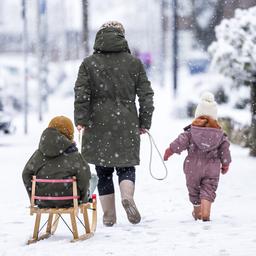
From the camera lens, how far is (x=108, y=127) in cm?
739

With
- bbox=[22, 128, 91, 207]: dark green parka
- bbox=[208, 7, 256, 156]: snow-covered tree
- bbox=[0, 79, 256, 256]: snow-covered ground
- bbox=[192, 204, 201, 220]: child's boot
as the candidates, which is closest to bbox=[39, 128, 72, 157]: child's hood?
bbox=[22, 128, 91, 207]: dark green parka

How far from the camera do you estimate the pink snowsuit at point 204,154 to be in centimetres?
740

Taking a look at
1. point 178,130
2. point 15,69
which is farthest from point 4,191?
point 15,69

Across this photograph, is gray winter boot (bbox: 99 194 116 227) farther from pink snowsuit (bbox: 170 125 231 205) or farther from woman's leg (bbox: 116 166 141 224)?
pink snowsuit (bbox: 170 125 231 205)

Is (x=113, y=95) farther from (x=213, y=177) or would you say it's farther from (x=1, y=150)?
(x=1, y=150)

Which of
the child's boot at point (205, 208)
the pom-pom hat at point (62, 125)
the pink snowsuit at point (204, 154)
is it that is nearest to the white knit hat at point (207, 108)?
the pink snowsuit at point (204, 154)

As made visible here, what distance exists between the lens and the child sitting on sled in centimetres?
656

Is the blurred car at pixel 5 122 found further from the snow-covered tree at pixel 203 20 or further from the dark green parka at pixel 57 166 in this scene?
the snow-covered tree at pixel 203 20

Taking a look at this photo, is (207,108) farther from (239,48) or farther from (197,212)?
(239,48)

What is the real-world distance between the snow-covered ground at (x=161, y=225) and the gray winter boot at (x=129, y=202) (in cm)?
10

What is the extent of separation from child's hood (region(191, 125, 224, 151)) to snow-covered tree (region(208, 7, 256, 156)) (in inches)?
257

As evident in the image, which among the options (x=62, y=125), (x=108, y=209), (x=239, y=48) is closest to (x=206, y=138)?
(x=108, y=209)

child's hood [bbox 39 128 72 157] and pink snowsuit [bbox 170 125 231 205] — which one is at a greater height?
child's hood [bbox 39 128 72 157]

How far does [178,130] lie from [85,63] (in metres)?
14.5
